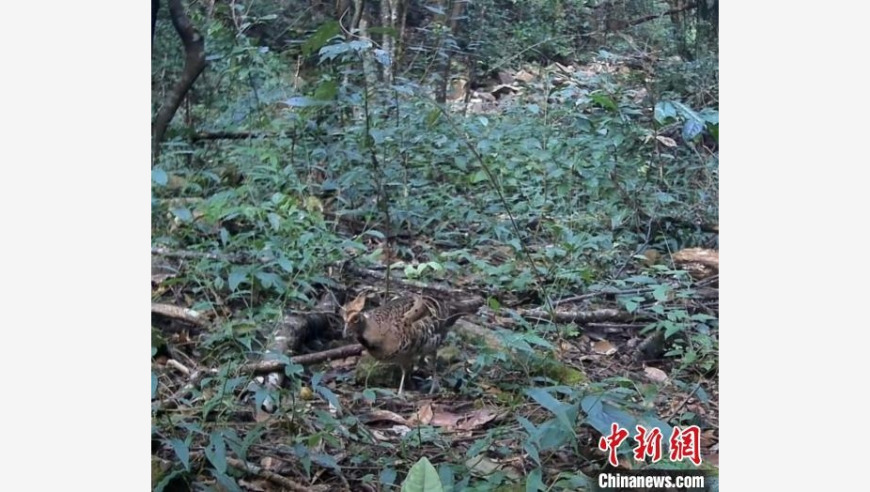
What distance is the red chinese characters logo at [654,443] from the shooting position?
92.4 inches

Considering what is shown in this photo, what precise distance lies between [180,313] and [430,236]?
2.51 feet

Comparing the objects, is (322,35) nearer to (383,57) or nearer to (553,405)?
(383,57)

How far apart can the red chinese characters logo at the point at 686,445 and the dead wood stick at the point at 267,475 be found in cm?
99

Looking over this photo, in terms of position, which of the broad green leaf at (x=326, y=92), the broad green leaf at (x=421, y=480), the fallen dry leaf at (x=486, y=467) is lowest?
the fallen dry leaf at (x=486, y=467)

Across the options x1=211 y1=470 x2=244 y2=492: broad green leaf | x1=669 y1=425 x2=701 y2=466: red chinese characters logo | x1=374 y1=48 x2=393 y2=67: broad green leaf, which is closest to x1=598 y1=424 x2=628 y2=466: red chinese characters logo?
x1=669 y1=425 x2=701 y2=466: red chinese characters logo

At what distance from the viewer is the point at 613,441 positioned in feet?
7.70

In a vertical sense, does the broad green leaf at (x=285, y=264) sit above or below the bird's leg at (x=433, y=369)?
above

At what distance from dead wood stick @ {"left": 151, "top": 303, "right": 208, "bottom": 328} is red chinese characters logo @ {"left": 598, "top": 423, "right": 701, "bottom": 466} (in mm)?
1184

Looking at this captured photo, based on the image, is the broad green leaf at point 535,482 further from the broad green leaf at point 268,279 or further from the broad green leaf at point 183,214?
the broad green leaf at point 183,214

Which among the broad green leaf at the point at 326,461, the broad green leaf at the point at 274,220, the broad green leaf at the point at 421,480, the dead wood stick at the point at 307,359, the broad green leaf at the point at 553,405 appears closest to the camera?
the broad green leaf at the point at 421,480

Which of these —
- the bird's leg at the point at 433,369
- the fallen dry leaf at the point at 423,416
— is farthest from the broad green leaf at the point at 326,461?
the bird's leg at the point at 433,369

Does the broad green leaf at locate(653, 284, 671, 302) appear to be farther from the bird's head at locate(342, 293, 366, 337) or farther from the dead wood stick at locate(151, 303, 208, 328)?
the dead wood stick at locate(151, 303, 208, 328)

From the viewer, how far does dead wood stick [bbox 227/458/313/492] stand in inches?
93.6

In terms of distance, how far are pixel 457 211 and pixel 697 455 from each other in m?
0.98
